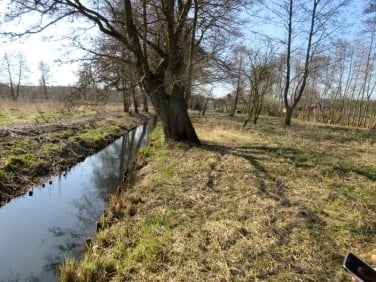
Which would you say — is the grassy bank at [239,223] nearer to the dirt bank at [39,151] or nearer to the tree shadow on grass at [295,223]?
the tree shadow on grass at [295,223]

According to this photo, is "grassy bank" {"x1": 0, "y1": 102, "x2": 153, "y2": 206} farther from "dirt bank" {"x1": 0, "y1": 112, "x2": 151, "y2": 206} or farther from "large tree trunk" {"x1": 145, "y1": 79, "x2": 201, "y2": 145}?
"large tree trunk" {"x1": 145, "y1": 79, "x2": 201, "y2": 145}

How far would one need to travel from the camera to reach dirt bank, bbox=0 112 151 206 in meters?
9.06

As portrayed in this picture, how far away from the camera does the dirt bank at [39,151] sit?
9.06 meters

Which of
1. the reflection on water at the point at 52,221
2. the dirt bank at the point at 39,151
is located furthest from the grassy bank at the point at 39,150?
the reflection on water at the point at 52,221

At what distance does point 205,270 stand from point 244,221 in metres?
1.45

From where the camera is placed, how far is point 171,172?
29.5 feet

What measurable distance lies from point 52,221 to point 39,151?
4842 millimetres

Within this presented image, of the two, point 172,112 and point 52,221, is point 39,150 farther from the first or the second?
point 52,221

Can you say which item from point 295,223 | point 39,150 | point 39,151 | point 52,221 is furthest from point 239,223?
point 39,150

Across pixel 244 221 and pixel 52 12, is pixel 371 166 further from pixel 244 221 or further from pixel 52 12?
pixel 52 12

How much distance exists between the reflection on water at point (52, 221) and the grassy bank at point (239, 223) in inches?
32.1

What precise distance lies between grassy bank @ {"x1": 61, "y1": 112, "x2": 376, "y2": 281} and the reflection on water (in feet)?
2.67

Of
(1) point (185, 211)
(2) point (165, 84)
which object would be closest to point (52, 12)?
(2) point (165, 84)

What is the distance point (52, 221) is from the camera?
293 inches
